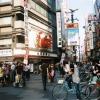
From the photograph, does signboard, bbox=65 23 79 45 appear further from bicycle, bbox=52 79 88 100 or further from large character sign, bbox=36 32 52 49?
large character sign, bbox=36 32 52 49

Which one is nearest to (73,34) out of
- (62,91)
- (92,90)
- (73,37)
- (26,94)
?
(73,37)

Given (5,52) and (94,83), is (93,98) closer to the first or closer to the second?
(94,83)

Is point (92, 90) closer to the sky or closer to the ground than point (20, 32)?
closer to the ground

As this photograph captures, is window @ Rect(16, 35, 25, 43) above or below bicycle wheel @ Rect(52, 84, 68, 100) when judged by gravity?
above

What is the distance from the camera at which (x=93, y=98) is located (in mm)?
16172

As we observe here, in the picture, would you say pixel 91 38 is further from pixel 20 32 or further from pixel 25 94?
pixel 25 94

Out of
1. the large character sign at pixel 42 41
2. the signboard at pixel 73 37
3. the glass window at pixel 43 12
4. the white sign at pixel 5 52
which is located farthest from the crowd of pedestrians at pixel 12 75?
the glass window at pixel 43 12

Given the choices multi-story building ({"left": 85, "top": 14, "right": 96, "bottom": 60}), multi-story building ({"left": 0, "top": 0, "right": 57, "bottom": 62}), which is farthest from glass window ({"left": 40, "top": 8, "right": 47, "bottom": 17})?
multi-story building ({"left": 85, "top": 14, "right": 96, "bottom": 60})

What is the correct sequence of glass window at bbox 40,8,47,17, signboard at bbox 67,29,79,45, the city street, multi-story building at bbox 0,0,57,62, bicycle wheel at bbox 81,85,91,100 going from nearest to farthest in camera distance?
1. bicycle wheel at bbox 81,85,91,100
2. the city street
3. signboard at bbox 67,29,79,45
4. multi-story building at bbox 0,0,57,62
5. glass window at bbox 40,8,47,17

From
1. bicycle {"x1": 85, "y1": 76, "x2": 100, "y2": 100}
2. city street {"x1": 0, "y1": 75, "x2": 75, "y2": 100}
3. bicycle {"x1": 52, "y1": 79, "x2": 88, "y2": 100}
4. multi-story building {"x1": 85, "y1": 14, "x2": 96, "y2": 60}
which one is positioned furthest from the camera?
multi-story building {"x1": 85, "y1": 14, "x2": 96, "y2": 60}

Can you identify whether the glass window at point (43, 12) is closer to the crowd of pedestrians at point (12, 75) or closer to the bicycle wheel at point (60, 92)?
the crowd of pedestrians at point (12, 75)

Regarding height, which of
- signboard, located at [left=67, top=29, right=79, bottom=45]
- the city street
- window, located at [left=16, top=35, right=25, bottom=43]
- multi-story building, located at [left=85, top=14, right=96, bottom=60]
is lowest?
the city street

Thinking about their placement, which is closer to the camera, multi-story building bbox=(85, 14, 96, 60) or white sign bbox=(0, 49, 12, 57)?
white sign bbox=(0, 49, 12, 57)

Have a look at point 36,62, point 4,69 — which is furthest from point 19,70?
point 36,62
